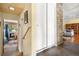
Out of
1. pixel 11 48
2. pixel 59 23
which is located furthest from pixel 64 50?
pixel 11 48

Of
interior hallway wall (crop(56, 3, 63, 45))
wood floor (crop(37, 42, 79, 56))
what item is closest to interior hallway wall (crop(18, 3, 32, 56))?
wood floor (crop(37, 42, 79, 56))

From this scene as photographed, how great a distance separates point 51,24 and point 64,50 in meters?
0.42

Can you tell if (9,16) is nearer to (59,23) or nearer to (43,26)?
(43,26)

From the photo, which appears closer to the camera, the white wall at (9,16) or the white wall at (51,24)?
the white wall at (9,16)

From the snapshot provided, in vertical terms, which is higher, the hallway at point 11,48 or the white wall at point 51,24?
the white wall at point 51,24

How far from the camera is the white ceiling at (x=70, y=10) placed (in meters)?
1.46

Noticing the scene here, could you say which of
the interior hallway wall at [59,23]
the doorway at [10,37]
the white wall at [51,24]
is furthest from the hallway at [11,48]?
the interior hallway wall at [59,23]

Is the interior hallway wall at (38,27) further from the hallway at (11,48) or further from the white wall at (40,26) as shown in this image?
the hallway at (11,48)

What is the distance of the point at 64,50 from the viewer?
1495mm

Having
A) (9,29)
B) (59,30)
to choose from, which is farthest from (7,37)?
(59,30)

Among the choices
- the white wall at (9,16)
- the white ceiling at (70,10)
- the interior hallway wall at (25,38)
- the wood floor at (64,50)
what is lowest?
the wood floor at (64,50)

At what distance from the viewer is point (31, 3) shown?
151cm

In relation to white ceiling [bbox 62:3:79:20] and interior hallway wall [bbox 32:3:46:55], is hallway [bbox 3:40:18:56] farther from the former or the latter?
white ceiling [bbox 62:3:79:20]

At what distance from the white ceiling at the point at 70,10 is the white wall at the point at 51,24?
0.51 ft
